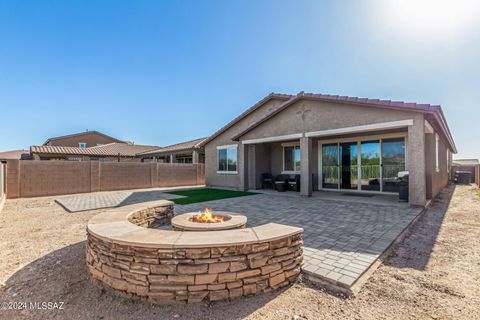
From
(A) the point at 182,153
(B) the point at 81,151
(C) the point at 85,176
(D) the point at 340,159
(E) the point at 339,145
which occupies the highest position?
(B) the point at 81,151

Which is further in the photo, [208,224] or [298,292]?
[208,224]

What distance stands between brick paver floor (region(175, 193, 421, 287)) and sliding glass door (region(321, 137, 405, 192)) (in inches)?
84.5

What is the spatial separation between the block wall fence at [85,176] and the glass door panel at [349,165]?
11509mm

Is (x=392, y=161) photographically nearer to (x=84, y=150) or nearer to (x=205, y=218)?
(x=205, y=218)

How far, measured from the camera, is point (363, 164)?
1073cm

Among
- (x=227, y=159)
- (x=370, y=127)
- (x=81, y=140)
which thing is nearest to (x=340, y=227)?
(x=370, y=127)

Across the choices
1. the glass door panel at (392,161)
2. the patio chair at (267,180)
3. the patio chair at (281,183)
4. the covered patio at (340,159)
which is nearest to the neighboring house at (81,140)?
the covered patio at (340,159)

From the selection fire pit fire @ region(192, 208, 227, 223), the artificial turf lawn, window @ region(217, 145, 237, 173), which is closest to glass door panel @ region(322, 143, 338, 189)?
the artificial turf lawn

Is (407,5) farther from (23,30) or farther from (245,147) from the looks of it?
(23,30)

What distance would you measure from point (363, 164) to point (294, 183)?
11.1 ft

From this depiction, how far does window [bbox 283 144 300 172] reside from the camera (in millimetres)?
12875

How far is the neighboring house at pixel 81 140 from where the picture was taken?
108 feet

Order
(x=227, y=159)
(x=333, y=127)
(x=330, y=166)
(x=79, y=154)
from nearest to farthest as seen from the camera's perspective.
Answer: (x=333, y=127) < (x=330, y=166) < (x=227, y=159) < (x=79, y=154)

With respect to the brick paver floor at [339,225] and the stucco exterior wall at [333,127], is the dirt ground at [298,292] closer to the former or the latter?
the brick paver floor at [339,225]
